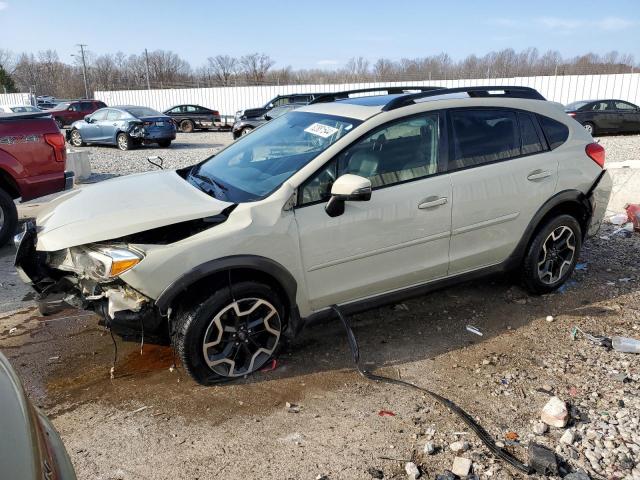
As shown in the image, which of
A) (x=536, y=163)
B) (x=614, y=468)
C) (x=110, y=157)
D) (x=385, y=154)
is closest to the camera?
(x=614, y=468)

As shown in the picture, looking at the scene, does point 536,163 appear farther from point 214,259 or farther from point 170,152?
point 170,152

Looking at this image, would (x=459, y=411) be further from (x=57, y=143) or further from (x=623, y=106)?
(x=623, y=106)

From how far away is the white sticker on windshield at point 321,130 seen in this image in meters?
3.69

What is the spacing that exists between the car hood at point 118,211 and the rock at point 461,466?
6.48ft

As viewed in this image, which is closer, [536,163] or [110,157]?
[536,163]

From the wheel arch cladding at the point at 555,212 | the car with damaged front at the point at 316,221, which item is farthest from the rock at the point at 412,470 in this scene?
the wheel arch cladding at the point at 555,212

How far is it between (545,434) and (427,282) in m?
1.38

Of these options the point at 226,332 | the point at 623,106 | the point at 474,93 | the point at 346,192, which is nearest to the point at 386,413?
the point at 226,332

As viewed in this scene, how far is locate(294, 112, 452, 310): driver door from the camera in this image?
338cm

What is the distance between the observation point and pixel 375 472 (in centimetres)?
261

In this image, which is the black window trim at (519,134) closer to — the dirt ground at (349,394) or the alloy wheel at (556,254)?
the alloy wheel at (556,254)

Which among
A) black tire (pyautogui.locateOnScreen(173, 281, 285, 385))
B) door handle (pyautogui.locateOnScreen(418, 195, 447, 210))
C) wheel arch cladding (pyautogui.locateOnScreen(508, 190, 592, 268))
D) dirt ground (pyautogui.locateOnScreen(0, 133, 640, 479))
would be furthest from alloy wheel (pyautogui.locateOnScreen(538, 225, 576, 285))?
black tire (pyautogui.locateOnScreen(173, 281, 285, 385))

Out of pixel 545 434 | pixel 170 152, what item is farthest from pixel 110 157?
pixel 545 434

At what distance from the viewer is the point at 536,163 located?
14.0 feet
